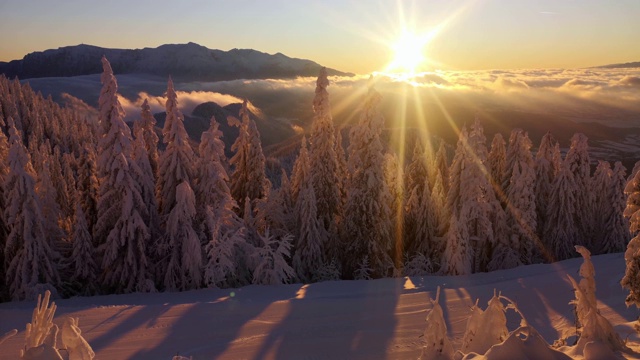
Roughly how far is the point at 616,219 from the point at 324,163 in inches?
922

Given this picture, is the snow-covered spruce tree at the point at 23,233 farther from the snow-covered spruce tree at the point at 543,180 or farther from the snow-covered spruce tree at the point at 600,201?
the snow-covered spruce tree at the point at 600,201

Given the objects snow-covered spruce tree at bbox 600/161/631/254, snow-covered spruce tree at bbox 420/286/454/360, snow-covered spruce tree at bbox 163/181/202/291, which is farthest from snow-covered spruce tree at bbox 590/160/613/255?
snow-covered spruce tree at bbox 420/286/454/360

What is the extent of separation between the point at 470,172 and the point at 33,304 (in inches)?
957

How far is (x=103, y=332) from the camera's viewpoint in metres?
15.0

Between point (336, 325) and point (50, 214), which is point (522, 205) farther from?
point (50, 214)

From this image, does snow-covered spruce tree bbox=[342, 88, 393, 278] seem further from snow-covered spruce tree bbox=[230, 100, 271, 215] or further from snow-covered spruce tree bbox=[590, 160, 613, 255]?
snow-covered spruce tree bbox=[590, 160, 613, 255]

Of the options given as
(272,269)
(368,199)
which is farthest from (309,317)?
(368,199)

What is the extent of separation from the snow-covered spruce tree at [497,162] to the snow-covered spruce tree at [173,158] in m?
24.0

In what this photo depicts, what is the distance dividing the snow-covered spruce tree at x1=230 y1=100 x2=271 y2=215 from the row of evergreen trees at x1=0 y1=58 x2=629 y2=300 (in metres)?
0.10

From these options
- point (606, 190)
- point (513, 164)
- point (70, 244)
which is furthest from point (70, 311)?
point (606, 190)

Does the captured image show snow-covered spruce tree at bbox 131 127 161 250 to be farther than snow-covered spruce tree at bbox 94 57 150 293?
Yes

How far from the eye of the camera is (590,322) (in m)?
8.51

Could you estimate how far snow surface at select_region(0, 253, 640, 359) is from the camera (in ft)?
45.3

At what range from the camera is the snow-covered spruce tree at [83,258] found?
24.8 m
